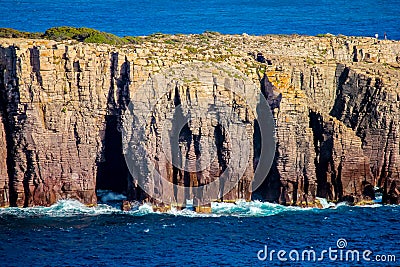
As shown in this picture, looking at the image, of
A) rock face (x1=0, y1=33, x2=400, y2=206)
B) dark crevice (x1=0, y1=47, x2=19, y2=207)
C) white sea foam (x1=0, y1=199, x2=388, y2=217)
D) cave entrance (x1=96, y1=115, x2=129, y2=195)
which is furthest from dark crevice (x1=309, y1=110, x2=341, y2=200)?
A: dark crevice (x1=0, y1=47, x2=19, y2=207)

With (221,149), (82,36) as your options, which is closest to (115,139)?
(221,149)

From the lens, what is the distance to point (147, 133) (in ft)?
364

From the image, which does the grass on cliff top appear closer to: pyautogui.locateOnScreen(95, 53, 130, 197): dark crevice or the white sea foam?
pyautogui.locateOnScreen(95, 53, 130, 197): dark crevice

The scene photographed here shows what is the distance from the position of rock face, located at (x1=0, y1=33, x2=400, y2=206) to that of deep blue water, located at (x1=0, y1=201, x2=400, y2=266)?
249cm

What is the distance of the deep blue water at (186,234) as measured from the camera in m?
98.3

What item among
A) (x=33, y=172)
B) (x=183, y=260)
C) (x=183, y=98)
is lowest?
(x=183, y=260)

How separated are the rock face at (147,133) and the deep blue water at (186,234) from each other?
249cm

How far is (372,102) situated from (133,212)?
87.2 feet

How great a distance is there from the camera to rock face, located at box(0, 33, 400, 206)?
110938mm

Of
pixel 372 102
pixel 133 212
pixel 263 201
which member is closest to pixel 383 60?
pixel 372 102

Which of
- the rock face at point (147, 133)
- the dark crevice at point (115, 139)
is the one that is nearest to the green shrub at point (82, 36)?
the rock face at point (147, 133)

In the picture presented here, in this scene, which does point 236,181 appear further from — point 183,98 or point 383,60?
point 383,60

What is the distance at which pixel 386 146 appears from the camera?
11538 cm

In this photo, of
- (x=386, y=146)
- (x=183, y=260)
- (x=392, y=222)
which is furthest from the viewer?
(x=386, y=146)
